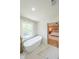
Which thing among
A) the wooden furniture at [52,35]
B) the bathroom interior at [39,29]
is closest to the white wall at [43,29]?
the bathroom interior at [39,29]

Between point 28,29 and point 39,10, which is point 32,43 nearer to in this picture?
point 28,29

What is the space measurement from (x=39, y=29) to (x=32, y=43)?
45 centimetres

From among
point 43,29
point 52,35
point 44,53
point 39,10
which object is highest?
point 39,10

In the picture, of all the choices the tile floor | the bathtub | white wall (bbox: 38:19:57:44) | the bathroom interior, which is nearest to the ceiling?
the bathroom interior

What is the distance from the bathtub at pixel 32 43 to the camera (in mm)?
2194

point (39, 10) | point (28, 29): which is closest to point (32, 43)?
point (28, 29)

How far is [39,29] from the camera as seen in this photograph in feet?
7.96

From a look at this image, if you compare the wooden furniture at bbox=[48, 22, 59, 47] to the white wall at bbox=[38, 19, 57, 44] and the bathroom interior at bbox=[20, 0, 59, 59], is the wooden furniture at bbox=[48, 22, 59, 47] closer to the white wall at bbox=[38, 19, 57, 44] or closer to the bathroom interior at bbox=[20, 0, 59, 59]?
the bathroom interior at bbox=[20, 0, 59, 59]

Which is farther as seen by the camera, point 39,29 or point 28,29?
point 39,29

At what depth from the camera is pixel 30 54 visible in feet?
7.36

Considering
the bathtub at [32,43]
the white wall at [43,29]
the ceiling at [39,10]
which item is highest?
the ceiling at [39,10]

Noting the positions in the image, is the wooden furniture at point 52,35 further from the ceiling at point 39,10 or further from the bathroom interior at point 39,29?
the ceiling at point 39,10
